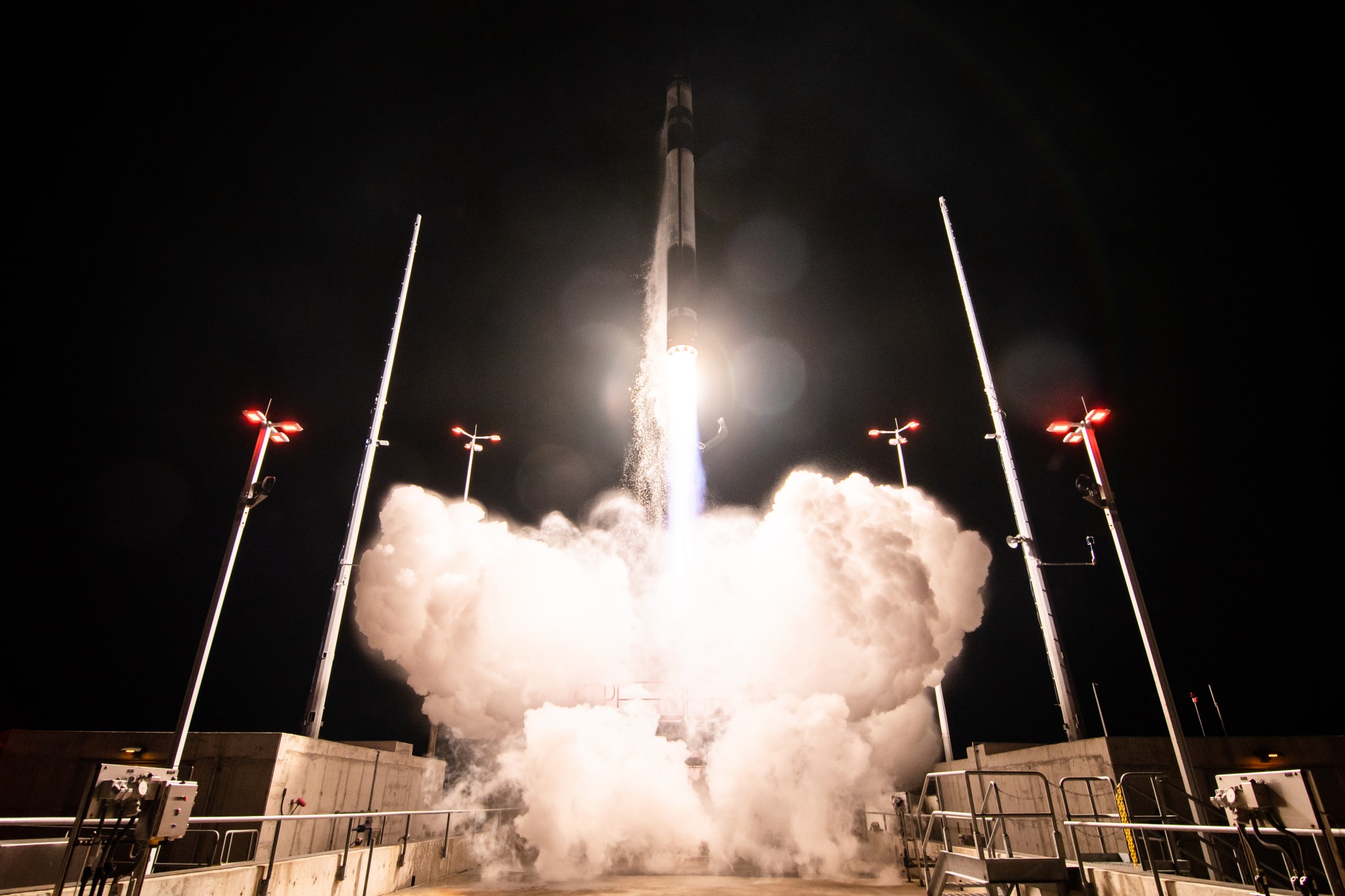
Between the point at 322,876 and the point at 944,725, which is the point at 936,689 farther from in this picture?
the point at 322,876

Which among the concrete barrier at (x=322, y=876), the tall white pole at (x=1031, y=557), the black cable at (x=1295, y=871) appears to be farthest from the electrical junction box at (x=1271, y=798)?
the tall white pole at (x=1031, y=557)

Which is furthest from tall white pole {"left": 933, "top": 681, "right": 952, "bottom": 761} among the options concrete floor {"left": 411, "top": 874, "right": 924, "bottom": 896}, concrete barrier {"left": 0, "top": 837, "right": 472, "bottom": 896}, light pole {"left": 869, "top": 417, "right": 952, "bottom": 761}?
concrete barrier {"left": 0, "top": 837, "right": 472, "bottom": 896}

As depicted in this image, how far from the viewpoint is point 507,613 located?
85.0 ft

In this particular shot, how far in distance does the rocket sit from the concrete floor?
48.3ft

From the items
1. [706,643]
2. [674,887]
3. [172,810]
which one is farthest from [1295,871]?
[706,643]

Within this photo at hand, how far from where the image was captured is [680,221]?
27.0 metres

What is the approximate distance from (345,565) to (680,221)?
54.7 ft

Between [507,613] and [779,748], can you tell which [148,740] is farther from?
[779,748]

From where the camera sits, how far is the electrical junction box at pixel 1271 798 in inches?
232

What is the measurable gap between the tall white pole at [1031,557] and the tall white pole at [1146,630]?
14.3ft

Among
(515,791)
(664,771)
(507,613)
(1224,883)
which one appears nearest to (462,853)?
(664,771)

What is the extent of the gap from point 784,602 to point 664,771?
735 cm

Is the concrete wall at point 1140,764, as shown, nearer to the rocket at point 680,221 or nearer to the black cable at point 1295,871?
the black cable at point 1295,871

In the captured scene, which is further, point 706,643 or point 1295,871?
point 706,643
